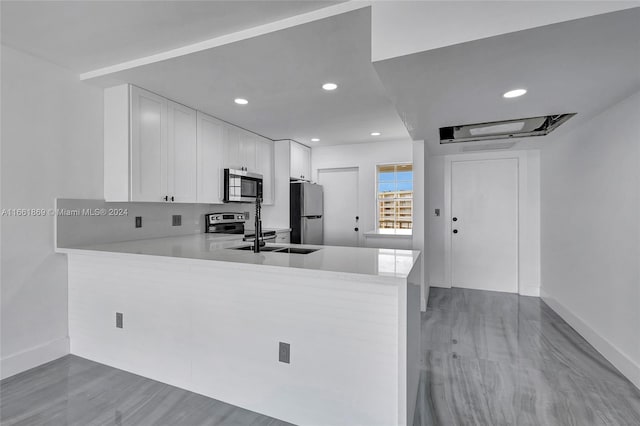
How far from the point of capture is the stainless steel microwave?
3.83 m

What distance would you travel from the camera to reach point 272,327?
176 cm

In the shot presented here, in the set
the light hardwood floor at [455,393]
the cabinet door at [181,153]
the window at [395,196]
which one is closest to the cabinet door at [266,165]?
the cabinet door at [181,153]

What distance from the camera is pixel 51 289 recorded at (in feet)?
8.11

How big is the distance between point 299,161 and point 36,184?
11.1 feet

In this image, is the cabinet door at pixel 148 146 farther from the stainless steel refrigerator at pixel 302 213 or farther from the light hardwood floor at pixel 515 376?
the light hardwood floor at pixel 515 376

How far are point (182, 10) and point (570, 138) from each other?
371 centimetres

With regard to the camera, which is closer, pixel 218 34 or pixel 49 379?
pixel 218 34

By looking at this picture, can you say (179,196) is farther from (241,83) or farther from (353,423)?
(353,423)

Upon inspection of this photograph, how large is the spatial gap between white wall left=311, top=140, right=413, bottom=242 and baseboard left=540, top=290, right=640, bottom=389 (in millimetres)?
2667

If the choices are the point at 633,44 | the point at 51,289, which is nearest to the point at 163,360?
the point at 51,289

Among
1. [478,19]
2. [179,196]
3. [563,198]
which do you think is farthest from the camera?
[563,198]

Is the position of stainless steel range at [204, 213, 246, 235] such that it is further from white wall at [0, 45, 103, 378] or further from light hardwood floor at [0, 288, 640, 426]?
light hardwood floor at [0, 288, 640, 426]

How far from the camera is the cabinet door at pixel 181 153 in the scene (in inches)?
121

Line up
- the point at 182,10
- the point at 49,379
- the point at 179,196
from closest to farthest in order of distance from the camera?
the point at 182,10 → the point at 49,379 → the point at 179,196
